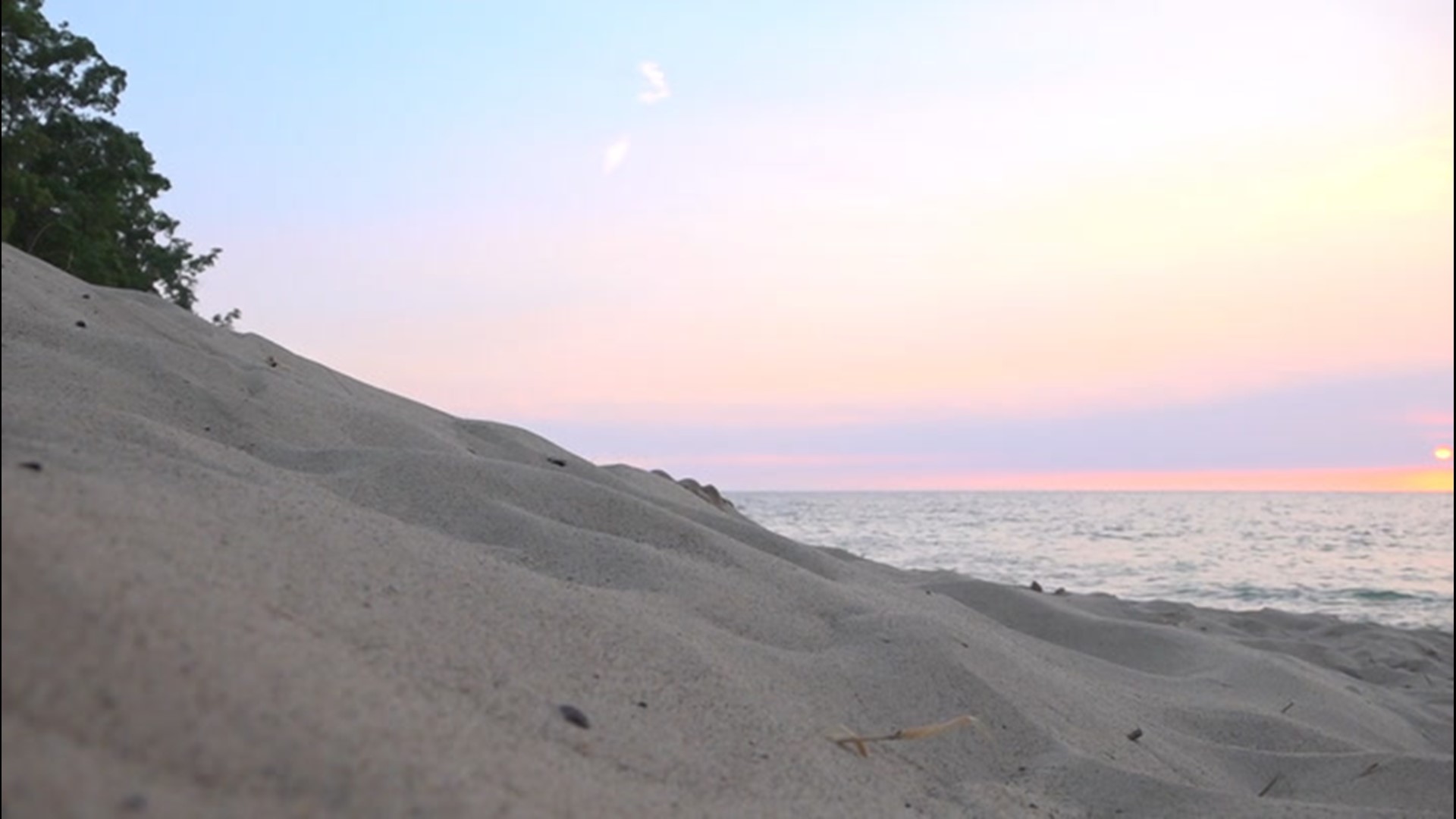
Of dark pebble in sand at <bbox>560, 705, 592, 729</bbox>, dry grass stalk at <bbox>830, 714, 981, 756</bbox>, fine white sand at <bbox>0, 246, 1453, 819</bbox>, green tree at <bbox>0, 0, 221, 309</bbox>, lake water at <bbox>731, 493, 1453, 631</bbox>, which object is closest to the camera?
fine white sand at <bbox>0, 246, 1453, 819</bbox>

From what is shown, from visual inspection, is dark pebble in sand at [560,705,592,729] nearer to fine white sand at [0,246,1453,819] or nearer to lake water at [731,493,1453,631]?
fine white sand at [0,246,1453,819]

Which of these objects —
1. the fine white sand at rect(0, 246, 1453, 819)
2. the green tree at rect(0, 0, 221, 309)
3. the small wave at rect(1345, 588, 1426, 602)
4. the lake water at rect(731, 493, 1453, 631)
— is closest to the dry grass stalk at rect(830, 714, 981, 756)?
the fine white sand at rect(0, 246, 1453, 819)

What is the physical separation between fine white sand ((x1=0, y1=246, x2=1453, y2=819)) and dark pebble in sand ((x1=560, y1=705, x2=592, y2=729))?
0.07 ft

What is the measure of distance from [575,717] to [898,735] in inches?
32.8

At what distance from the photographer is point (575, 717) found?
177 cm

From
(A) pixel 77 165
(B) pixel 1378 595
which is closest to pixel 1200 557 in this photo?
(B) pixel 1378 595

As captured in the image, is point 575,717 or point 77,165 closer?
point 575,717

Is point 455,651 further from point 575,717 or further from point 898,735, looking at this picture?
point 898,735

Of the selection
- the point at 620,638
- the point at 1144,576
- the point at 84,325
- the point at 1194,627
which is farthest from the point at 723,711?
the point at 1144,576

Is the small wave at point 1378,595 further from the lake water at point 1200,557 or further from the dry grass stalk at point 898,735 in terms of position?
the dry grass stalk at point 898,735

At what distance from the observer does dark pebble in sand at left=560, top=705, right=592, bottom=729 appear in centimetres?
176

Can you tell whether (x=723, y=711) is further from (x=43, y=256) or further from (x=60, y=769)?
(x=43, y=256)

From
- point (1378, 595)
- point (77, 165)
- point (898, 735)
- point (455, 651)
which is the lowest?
point (1378, 595)

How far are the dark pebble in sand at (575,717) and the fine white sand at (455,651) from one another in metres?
0.02
